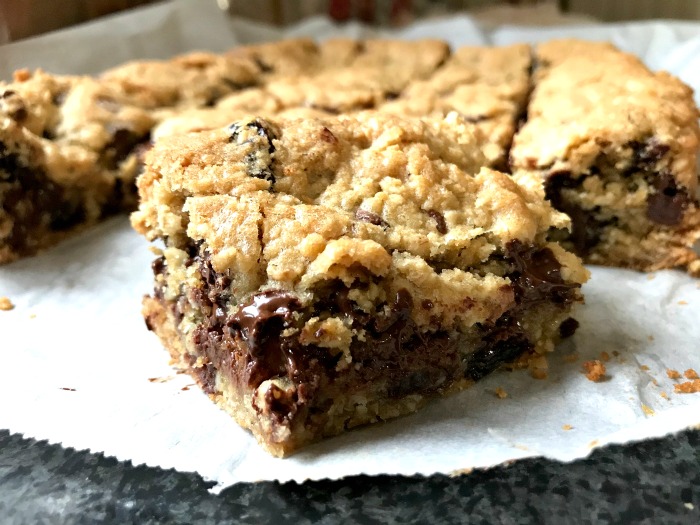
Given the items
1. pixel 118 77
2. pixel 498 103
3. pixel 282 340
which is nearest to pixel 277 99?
pixel 118 77

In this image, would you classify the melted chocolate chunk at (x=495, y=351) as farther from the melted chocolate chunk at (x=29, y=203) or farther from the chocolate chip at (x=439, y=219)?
the melted chocolate chunk at (x=29, y=203)

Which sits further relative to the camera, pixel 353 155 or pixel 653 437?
pixel 353 155

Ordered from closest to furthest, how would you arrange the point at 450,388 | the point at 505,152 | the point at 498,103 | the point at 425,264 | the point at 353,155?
1. the point at 425,264
2. the point at 450,388
3. the point at 353,155
4. the point at 505,152
5. the point at 498,103

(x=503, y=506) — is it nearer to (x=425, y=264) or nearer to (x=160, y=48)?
(x=425, y=264)

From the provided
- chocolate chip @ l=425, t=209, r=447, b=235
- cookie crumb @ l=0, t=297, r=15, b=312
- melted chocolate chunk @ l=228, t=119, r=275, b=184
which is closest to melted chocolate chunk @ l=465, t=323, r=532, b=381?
chocolate chip @ l=425, t=209, r=447, b=235

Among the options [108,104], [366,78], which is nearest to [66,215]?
[108,104]

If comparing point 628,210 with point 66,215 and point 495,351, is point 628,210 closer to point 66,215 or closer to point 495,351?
point 495,351

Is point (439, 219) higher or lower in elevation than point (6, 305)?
higher
